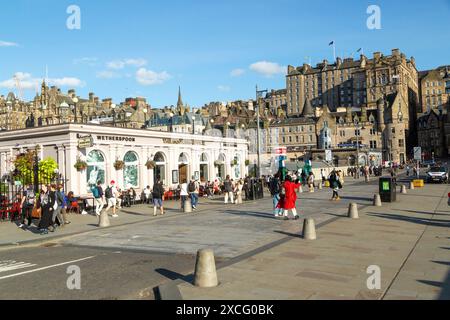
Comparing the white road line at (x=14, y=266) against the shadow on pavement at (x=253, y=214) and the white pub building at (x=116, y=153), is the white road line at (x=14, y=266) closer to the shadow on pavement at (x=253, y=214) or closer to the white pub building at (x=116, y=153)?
the shadow on pavement at (x=253, y=214)

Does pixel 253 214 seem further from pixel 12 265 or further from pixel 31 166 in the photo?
pixel 31 166

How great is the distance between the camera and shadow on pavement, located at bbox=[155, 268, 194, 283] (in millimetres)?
8663

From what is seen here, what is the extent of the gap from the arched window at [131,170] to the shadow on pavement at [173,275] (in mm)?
20748

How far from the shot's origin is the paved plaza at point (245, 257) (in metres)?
7.82

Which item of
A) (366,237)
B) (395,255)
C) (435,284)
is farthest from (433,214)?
(435,284)

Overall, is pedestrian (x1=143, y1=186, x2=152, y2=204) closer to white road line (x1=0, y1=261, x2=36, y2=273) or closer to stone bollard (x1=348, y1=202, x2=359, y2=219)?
stone bollard (x1=348, y1=202, x2=359, y2=219)

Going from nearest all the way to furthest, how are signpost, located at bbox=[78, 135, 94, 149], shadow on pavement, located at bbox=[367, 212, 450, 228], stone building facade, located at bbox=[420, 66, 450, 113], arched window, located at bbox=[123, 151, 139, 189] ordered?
shadow on pavement, located at bbox=[367, 212, 450, 228]
signpost, located at bbox=[78, 135, 94, 149]
arched window, located at bbox=[123, 151, 139, 189]
stone building facade, located at bbox=[420, 66, 450, 113]

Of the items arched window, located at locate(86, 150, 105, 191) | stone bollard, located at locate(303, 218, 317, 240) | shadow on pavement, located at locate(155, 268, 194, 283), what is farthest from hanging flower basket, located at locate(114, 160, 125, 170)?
shadow on pavement, located at locate(155, 268, 194, 283)

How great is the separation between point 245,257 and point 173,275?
2079 millimetres

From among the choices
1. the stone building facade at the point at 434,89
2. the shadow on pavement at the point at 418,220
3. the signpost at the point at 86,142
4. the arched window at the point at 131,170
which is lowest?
the shadow on pavement at the point at 418,220

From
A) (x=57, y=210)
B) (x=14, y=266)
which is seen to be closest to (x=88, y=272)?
(x=14, y=266)

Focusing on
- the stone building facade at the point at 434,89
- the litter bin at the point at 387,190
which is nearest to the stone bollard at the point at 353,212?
the litter bin at the point at 387,190

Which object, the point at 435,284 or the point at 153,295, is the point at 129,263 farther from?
the point at 435,284

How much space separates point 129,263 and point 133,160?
68.3ft
